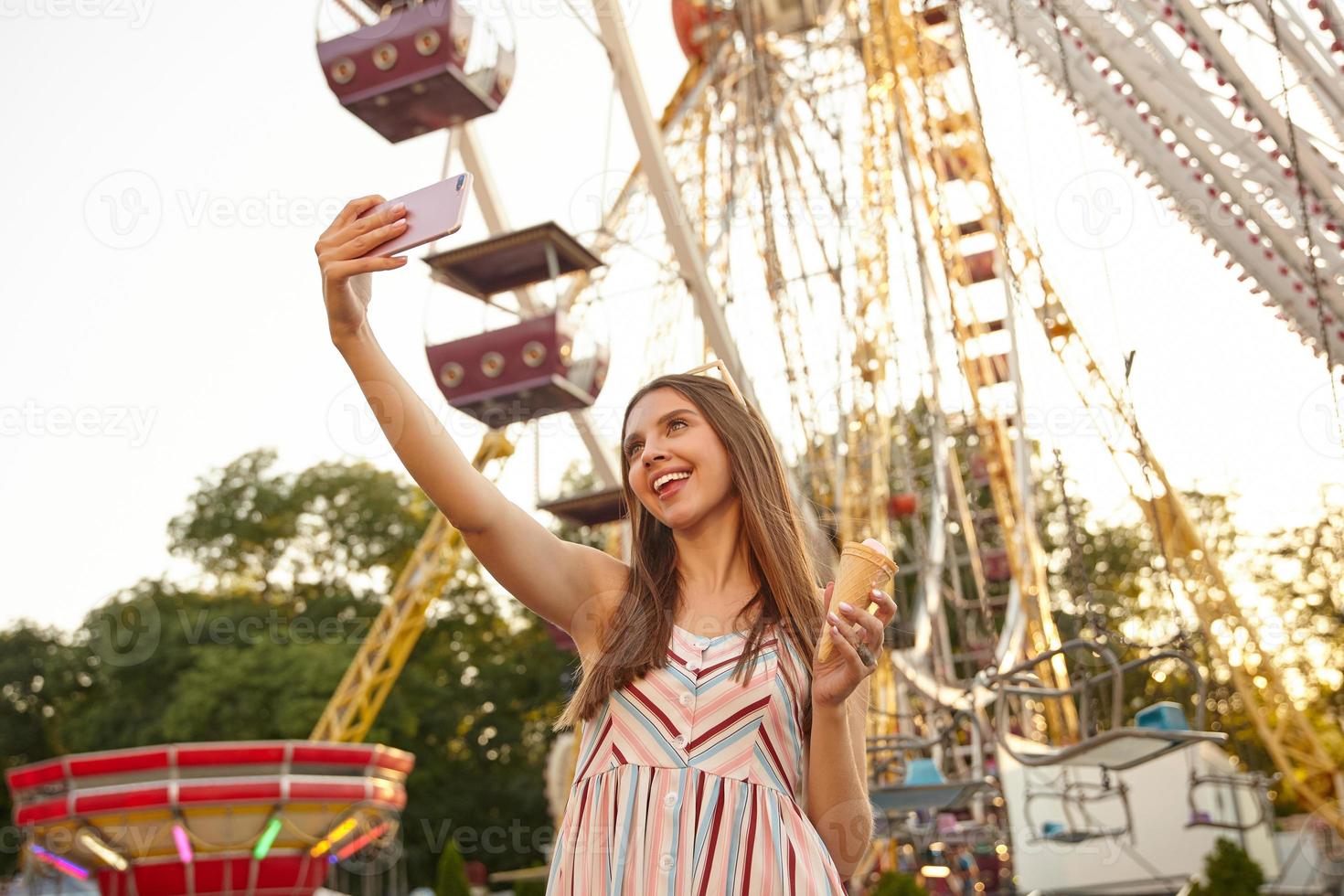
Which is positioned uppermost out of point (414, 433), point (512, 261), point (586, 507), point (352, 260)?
point (512, 261)

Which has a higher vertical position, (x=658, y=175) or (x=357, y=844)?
(x=658, y=175)

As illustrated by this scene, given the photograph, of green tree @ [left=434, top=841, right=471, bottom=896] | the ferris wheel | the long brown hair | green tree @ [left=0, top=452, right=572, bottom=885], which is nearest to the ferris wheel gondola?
the ferris wheel

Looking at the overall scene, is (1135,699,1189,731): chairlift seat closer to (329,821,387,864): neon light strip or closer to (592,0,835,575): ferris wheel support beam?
(592,0,835,575): ferris wheel support beam

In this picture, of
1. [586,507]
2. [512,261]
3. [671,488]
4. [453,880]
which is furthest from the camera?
[453,880]

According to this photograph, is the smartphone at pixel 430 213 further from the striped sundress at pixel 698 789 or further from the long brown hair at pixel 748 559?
the striped sundress at pixel 698 789

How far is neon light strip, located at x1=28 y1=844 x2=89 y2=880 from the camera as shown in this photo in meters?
9.93

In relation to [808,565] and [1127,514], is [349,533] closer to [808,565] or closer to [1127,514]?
[1127,514]

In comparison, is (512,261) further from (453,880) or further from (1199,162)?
(453,880)

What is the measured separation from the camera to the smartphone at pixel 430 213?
5.05 feet

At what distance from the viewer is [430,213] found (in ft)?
5.20

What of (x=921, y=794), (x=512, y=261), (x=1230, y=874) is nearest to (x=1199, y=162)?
(x=921, y=794)

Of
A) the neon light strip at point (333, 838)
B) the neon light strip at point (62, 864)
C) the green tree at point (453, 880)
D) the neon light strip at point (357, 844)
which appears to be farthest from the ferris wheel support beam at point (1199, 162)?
the green tree at point (453, 880)

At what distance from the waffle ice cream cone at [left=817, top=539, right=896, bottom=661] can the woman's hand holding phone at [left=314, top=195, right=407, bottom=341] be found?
2.09ft

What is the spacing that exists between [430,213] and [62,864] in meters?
9.94
